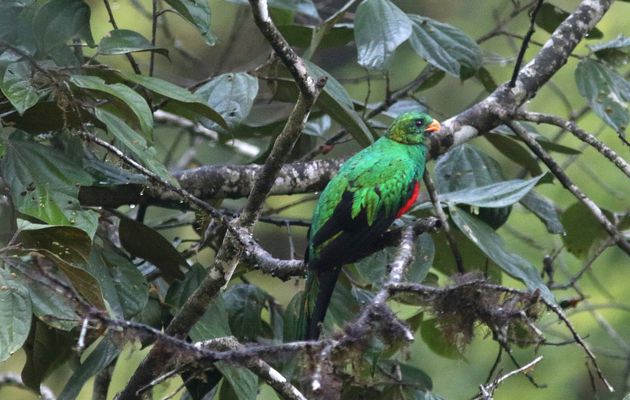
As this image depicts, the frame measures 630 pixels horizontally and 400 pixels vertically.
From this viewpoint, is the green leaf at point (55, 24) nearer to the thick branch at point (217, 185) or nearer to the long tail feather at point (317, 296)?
the thick branch at point (217, 185)

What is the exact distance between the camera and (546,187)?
670cm

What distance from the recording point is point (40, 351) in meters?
3.51

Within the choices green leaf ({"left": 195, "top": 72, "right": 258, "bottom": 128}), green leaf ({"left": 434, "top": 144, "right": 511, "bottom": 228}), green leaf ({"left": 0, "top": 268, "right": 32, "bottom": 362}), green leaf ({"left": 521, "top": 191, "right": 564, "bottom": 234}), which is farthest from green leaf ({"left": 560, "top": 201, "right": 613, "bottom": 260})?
green leaf ({"left": 0, "top": 268, "right": 32, "bottom": 362})

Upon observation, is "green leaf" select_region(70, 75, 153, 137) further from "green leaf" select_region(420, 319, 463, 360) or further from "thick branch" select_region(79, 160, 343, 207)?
"green leaf" select_region(420, 319, 463, 360)

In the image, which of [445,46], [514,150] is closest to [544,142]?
[514,150]

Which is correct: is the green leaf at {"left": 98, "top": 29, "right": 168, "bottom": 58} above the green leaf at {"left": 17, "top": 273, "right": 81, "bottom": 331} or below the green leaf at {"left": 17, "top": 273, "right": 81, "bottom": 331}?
above

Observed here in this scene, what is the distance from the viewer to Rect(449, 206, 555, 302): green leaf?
3.47 meters

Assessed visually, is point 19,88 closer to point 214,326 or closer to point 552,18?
point 214,326

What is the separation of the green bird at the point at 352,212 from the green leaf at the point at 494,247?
232 millimetres

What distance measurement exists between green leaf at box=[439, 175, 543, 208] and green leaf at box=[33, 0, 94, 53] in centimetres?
140

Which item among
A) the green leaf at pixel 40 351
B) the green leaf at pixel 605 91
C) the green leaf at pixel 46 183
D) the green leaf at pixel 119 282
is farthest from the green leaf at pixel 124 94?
the green leaf at pixel 605 91

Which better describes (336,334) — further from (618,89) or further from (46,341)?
(618,89)

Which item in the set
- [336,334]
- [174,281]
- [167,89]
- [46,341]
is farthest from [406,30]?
[336,334]

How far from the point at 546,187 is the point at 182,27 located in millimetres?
3291
